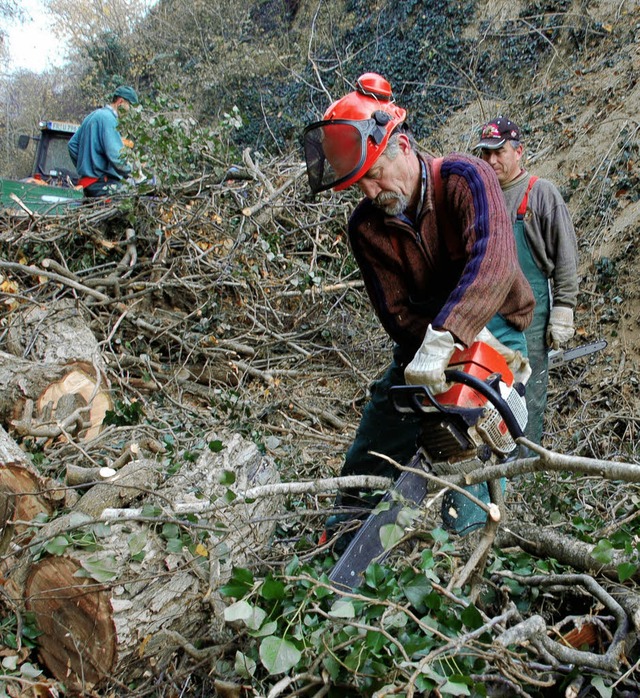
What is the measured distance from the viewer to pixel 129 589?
2299 millimetres

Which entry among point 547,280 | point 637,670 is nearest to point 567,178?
point 547,280

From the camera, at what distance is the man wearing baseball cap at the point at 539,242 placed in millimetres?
3850

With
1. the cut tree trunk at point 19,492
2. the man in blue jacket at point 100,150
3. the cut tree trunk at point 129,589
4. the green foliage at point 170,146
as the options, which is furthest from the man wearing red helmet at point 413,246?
→ the man in blue jacket at point 100,150

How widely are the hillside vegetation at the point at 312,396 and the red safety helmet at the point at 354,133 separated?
4.14 ft

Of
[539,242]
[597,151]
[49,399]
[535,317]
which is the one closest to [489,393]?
[535,317]

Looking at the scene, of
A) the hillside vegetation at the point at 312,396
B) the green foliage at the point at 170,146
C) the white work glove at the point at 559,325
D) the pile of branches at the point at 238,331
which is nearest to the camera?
the hillside vegetation at the point at 312,396

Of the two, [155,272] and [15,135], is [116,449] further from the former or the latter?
[15,135]

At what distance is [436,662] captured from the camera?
1.62 metres

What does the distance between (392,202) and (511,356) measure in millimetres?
831

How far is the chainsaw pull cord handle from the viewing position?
84.3 inches

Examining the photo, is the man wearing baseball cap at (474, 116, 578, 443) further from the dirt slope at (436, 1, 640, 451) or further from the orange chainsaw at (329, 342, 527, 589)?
the orange chainsaw at (329, 342, 527, 589)

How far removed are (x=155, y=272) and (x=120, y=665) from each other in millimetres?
3979

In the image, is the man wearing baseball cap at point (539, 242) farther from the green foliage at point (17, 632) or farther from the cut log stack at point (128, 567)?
the green foliage at point (17, 632)

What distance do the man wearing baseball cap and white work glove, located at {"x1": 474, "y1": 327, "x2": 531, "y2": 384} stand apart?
1176 millimetres
